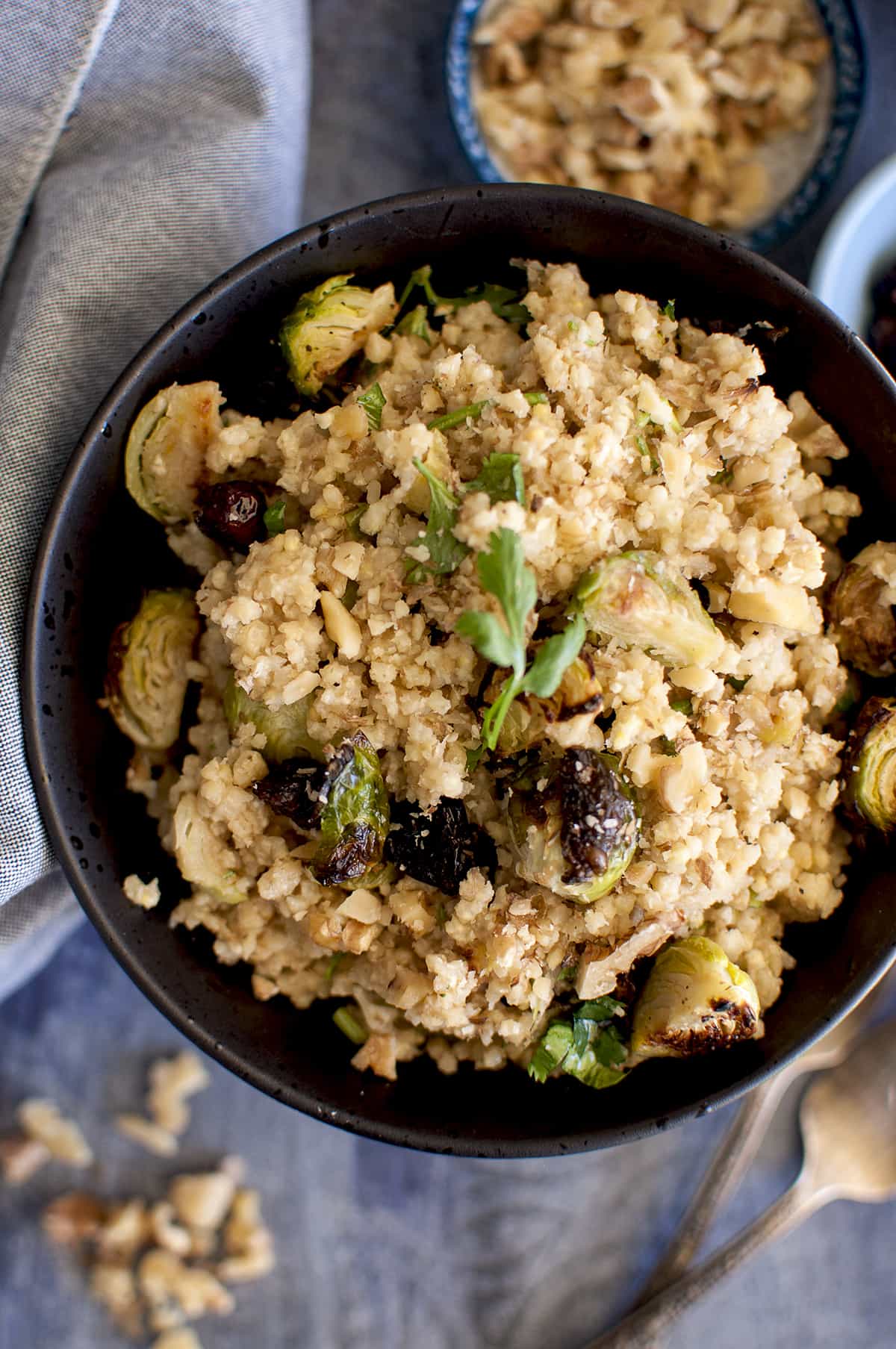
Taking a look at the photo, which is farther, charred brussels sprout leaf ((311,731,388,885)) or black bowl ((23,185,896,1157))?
black bowl ((23,185,896,1157))

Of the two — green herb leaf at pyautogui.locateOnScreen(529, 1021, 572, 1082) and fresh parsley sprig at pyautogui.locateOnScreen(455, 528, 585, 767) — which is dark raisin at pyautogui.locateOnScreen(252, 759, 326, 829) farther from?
green herb leaf at pyautogui.locateOnScreen(529, 1021, 572, 1082)

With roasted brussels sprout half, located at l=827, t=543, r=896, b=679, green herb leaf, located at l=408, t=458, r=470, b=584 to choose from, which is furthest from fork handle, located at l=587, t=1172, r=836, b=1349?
green herb leaf, located at l=408, t=458, r=470, b=584

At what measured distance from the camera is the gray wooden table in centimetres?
310

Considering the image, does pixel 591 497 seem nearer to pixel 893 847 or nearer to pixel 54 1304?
pixel 893 847

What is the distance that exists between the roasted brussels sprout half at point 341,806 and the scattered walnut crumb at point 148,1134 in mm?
1590

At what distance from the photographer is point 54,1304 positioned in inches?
121

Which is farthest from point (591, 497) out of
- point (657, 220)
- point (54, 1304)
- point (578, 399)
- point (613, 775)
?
point (54, 1304)

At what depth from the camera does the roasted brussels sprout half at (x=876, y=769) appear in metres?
1.91

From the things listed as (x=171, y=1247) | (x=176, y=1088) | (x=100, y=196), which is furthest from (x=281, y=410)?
(x=171, y=1247)

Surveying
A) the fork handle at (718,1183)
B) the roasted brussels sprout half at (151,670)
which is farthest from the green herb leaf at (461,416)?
the fork handle at (718,1183)

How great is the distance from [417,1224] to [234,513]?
2.09 meters

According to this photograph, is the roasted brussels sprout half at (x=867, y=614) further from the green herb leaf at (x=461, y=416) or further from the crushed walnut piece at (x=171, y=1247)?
the crushed walnut piece at (x=171, y=1247)

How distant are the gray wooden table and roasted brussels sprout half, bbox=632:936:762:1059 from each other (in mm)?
1344

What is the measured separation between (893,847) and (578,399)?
91 centimetres
